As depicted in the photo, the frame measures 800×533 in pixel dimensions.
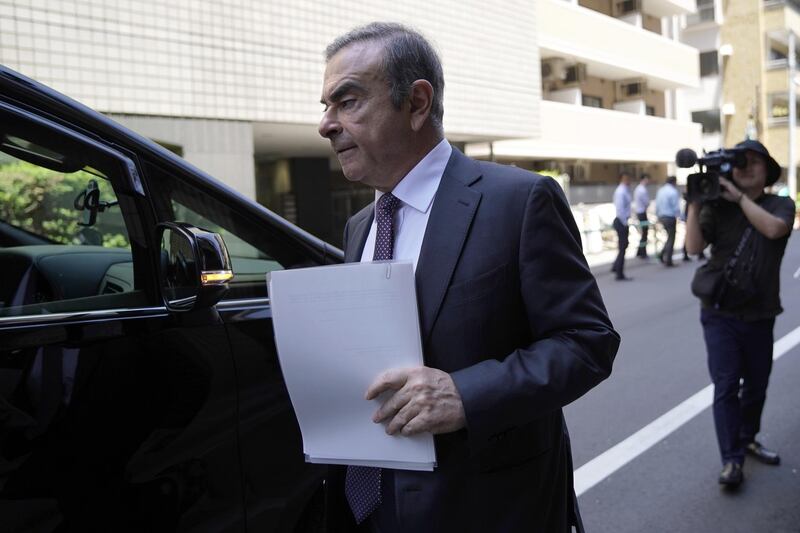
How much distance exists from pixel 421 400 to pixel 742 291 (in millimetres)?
2956

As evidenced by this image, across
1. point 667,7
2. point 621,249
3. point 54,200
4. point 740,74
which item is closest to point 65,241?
point 54,200

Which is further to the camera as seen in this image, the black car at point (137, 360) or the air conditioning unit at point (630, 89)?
the air conditioning unit at point (630, 89)

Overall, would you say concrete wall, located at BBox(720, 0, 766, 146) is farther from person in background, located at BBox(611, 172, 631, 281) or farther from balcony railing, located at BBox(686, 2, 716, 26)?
person in background, located at BBox(611, 172, 631, 281)

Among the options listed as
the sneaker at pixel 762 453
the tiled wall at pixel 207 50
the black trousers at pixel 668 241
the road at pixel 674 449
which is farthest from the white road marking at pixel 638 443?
the black trousers at pixel 668 241

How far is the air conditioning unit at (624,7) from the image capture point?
85.8 ft

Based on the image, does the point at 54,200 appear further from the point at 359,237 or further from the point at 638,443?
the point at 638,443

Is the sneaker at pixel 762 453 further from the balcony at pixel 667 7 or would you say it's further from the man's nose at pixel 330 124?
the balcony at pixel 667 7

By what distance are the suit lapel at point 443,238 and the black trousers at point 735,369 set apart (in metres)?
2.76

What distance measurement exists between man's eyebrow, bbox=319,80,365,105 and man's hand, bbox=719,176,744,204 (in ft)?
9.31

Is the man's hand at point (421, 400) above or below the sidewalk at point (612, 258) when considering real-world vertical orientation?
above

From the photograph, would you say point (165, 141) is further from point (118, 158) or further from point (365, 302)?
point (365, 302)

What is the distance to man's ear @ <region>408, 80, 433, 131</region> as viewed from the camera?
1522 millimetres

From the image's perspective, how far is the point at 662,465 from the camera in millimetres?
4094

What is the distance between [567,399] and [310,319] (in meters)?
0.54
